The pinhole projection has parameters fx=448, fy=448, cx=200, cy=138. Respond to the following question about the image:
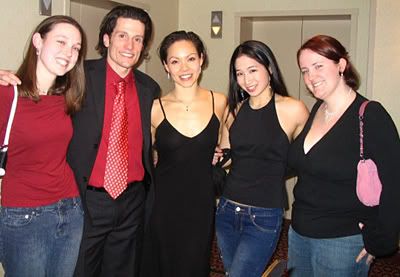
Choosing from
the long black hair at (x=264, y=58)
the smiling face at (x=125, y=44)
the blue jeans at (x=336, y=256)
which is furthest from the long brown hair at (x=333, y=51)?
the smiling face at (x=125, y=44)

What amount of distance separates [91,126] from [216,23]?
3.12 m

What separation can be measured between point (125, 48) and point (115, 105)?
1.03 ft

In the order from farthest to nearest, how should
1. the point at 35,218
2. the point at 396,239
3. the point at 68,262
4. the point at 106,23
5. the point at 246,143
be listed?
the point at 106,23 → the point at 246,143 → the point at 68,262 → the point at 35,218 → the point at 396,239

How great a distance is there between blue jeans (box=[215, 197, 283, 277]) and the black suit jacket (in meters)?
0.59

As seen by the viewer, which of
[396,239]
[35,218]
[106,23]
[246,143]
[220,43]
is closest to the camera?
[396,239]

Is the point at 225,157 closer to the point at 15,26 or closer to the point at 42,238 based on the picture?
the point at 42,238

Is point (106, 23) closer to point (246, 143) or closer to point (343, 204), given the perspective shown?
point (246, 143)

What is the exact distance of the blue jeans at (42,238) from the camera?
1.90m

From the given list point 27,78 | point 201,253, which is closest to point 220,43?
point 201,253

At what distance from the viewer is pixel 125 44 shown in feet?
8.08

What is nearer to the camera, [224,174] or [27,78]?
[27,78]

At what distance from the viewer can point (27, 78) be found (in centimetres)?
195

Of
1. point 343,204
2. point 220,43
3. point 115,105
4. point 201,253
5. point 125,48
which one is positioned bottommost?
point 201,253

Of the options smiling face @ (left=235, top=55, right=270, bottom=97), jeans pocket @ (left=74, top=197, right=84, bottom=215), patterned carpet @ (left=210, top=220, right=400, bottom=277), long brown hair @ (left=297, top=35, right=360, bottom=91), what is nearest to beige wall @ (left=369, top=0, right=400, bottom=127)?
patterned carpet @ (left=210, top=220, right=400, bottom=277)
